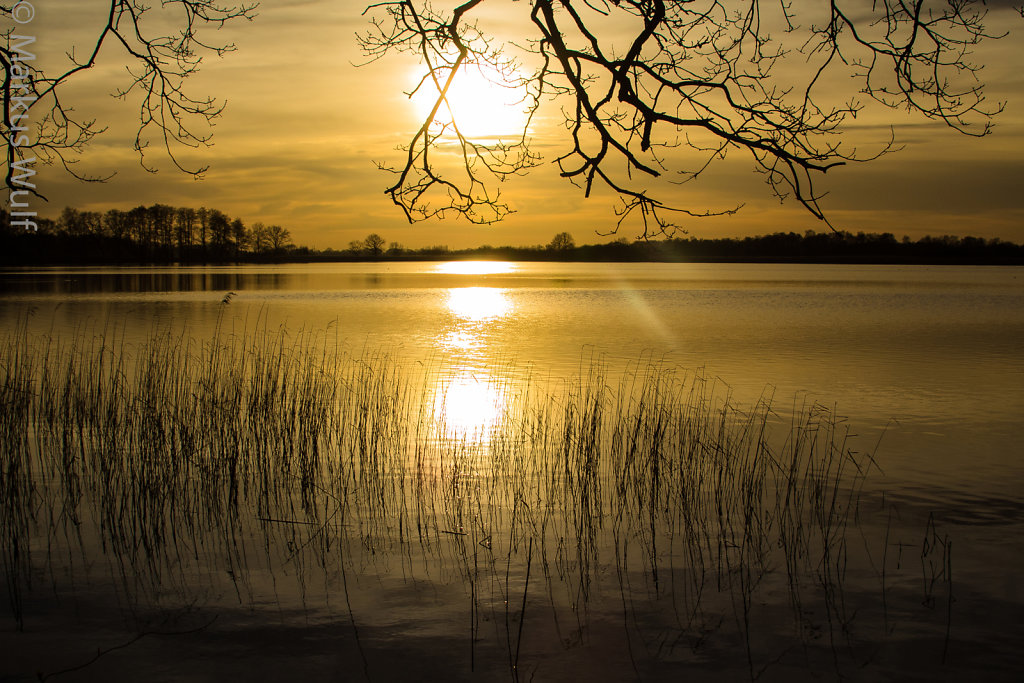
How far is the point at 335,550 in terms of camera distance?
18.4 ft

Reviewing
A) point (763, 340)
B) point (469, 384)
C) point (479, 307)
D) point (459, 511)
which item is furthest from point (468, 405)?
point (479, 307)

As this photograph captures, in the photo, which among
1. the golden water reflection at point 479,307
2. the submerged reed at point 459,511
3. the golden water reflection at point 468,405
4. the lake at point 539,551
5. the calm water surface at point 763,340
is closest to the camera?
the lake at point 539,551

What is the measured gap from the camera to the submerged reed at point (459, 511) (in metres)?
5.00

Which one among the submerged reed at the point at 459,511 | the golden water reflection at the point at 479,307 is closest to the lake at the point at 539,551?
→ the submerged reed at the point at 459,511

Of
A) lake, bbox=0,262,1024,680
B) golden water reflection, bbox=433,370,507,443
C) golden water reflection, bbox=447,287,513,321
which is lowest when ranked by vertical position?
lake, bbox=0,262,1024,680

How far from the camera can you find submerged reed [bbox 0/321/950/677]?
5.00 metres

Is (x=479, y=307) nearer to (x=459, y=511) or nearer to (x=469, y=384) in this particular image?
(x=469, y=384)

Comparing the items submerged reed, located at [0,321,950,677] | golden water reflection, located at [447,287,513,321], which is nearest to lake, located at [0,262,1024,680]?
Answer: submerged reed, located at [0,321,950,677]

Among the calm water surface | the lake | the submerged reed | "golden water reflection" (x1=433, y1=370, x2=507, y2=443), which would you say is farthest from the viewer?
the calm water surface

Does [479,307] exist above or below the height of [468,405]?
above

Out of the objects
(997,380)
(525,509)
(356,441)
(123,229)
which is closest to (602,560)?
(525,509)

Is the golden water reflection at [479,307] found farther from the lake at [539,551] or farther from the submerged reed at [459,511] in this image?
the submerged reed at [459,511]

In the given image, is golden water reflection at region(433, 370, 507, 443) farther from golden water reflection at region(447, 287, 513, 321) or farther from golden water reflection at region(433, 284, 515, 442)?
golden water reflection at region(447, 287, 513, 321)

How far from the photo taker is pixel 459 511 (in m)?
6.35
